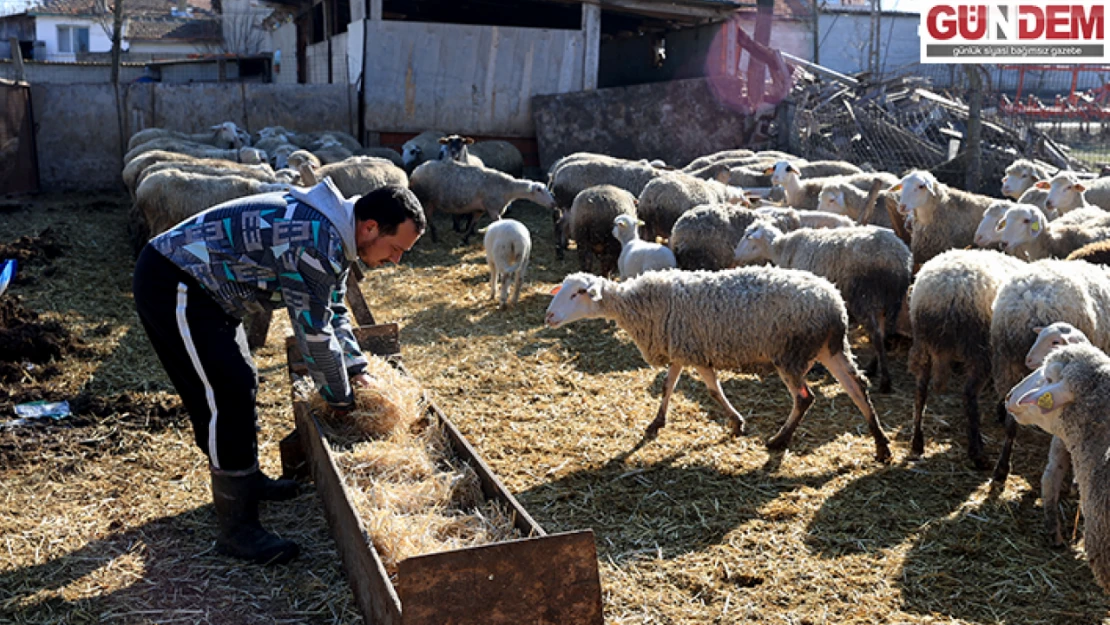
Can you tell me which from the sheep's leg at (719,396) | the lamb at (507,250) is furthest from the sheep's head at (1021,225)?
the lamb at (507,250)

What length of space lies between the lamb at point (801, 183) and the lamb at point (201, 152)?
7521 millimetres

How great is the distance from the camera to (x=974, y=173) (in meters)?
12.4

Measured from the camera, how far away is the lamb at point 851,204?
32.6ft

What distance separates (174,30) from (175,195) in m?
39.3

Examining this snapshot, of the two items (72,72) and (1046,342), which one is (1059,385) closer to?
(1046,342)

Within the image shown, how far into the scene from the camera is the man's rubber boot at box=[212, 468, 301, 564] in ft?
14.2

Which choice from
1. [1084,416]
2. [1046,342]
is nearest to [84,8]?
[1046,342]

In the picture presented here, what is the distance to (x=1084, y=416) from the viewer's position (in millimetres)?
3867

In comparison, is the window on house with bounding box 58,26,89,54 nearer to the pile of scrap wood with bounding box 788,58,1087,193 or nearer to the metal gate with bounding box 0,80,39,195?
the metal gate with bounding box 0,80,39,195

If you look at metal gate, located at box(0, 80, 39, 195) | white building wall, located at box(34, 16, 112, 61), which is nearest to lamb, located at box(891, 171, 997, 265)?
metal gate, located at box(0, 80, 39, 195)

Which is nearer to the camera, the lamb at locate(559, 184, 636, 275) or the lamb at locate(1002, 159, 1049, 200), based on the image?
the lamb at locate(559, 184, 636, 275)

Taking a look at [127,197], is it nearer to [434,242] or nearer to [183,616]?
[434,242]

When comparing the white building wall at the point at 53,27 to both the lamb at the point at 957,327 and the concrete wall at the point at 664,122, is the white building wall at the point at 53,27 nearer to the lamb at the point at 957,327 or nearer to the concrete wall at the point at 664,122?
the concrete wall at the point at 664,122

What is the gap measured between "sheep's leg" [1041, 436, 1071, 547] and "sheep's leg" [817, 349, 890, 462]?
1061 mm
